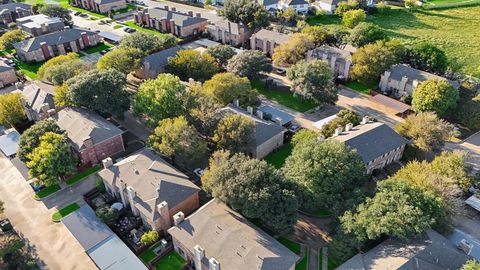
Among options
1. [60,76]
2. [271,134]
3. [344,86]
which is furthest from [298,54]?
[60,76]

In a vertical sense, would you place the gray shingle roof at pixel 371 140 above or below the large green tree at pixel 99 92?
below

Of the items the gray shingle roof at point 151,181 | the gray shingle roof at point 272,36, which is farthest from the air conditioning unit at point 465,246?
the gray shingle roof at point 272,36

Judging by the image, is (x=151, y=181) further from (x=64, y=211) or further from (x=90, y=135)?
(x=90, y=135)

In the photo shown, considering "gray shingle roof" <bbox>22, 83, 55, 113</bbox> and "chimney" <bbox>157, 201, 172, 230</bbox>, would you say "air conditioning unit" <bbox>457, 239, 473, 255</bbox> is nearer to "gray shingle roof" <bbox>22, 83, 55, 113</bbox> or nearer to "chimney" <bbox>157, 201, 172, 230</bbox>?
"chimney" <bbox>157, 201, 172, 230</bbox>

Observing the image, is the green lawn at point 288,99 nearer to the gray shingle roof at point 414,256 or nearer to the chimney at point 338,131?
the chimney at point 338,131

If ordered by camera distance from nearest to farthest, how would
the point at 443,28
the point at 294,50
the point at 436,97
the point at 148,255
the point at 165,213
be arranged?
the point at 148,255 < the point at 165,213 < the point at 436,97 < the point at 294,50 < the point at 443,28

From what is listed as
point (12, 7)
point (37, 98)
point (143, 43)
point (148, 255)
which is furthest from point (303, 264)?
point (12, 7)

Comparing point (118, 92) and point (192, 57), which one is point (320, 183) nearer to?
point (118, 92)
